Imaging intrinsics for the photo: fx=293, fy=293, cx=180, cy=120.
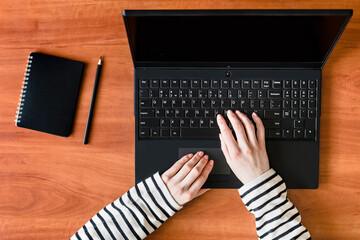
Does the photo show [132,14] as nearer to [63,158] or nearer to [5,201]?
[63,158]

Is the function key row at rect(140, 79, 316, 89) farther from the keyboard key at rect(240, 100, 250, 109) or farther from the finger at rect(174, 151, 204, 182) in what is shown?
the finger at rect(174, 151, 204, 182)

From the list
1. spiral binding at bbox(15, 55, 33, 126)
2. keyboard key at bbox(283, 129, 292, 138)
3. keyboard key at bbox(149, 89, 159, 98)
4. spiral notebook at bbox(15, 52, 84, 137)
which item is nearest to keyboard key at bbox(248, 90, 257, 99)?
keyboard key at bbox(283, 129, 292, 138)

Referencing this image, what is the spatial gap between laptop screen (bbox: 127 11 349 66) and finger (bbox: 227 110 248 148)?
116 mm

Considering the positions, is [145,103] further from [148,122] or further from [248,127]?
[248,127]

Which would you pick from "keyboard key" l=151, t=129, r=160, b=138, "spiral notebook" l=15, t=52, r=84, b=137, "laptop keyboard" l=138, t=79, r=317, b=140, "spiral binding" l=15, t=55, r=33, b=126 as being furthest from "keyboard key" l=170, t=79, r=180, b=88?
"spiral binding" l=15, t=55, r=33, b=126

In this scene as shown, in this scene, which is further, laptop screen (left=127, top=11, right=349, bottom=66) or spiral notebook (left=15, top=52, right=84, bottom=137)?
spiral notebook (left=15, top=52, right=84, bottom=137)

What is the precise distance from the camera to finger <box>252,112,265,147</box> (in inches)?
25.2

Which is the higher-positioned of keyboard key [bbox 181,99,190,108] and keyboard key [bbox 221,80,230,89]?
keyboard key [bbox 221,80,230,89]

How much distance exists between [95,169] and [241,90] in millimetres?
377

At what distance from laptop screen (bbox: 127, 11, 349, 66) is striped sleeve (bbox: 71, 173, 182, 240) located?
0.28 m

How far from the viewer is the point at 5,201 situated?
26.7 inches

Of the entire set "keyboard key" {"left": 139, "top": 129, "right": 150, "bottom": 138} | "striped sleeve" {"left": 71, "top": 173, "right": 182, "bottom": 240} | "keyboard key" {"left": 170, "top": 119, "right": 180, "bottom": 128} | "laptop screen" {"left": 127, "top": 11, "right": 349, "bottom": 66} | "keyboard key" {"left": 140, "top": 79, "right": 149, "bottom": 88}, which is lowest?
"striped sleeve" {"left": 71, "top": 173, "right": 182, "bottom": 240}

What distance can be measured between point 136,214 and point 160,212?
0.05 metres

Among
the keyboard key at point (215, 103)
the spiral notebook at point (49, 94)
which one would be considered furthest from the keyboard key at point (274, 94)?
the spiral notebook at point (49, 94)
